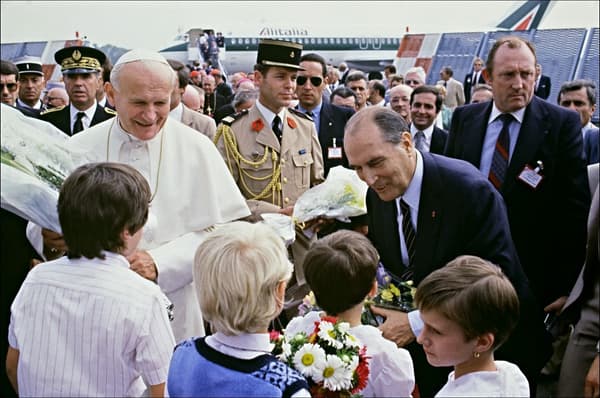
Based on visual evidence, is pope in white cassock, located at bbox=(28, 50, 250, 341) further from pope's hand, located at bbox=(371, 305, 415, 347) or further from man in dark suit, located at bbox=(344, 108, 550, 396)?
pope's hand, located at bbox=(371, 305, 415, 347)

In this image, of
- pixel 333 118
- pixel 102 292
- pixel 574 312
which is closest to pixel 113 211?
pixel 102 292

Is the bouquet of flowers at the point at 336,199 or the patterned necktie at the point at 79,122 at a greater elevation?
the bouquet of flowers at the point at 336,199

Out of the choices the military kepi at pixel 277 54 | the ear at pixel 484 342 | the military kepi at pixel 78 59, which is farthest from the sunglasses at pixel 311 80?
the ear at pixel 484 342

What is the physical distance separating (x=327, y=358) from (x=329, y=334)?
0.13 metres

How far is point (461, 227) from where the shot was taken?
10.6 feet

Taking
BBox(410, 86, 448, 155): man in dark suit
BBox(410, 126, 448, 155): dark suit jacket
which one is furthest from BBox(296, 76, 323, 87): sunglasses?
BBox(410, 126, 448, 155): dark suit jacket

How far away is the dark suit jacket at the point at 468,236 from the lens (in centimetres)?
319

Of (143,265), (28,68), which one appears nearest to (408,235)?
(143,265)

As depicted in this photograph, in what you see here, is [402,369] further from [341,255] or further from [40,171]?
[40,171]

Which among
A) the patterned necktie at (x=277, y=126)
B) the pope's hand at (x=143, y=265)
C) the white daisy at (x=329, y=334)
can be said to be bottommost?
the pope's hand at (x=143, y=265)

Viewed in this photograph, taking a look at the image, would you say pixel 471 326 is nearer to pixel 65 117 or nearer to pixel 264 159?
pixel 264 159

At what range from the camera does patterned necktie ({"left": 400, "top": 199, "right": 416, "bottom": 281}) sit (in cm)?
340

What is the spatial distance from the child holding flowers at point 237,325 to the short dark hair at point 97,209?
0.34m

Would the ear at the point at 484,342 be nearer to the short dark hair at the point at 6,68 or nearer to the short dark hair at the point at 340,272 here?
the short dark hair at the point at 340,272
